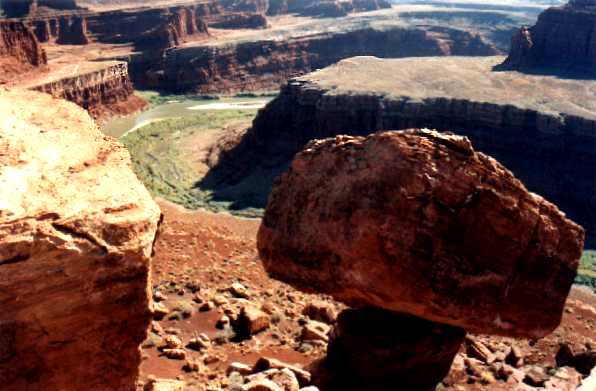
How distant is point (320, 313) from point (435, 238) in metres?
8.80

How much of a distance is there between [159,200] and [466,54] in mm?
70894

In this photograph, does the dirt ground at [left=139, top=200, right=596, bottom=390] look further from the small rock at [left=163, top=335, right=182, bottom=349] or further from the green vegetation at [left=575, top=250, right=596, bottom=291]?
the green vegetation at [left=575, top=250, right=596, bottom=291]

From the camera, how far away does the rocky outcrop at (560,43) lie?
56.7 m

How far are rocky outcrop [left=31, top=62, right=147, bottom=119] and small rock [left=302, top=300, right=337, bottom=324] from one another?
40.5 meters

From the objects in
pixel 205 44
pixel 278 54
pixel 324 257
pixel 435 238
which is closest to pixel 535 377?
pixel 435 238

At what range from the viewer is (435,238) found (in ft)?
38.9

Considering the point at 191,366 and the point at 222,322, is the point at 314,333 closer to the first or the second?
the point at 222,322

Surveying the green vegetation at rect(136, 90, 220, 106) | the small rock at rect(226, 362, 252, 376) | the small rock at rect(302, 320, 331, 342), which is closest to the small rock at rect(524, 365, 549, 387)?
the small rock at rect(302, 320, 331, 342)

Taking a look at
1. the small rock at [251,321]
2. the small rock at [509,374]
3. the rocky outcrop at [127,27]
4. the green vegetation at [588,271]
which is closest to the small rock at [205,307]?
the small rock at [251,321]

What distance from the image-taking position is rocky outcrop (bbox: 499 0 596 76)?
56719 mm

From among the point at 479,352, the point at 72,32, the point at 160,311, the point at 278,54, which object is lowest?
the point at 479,352

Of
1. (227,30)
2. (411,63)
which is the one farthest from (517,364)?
(227,30)

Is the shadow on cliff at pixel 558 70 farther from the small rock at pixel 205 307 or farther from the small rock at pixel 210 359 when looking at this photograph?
the small rock at pixel 210 359

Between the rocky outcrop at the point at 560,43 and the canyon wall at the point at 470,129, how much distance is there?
18245mm
